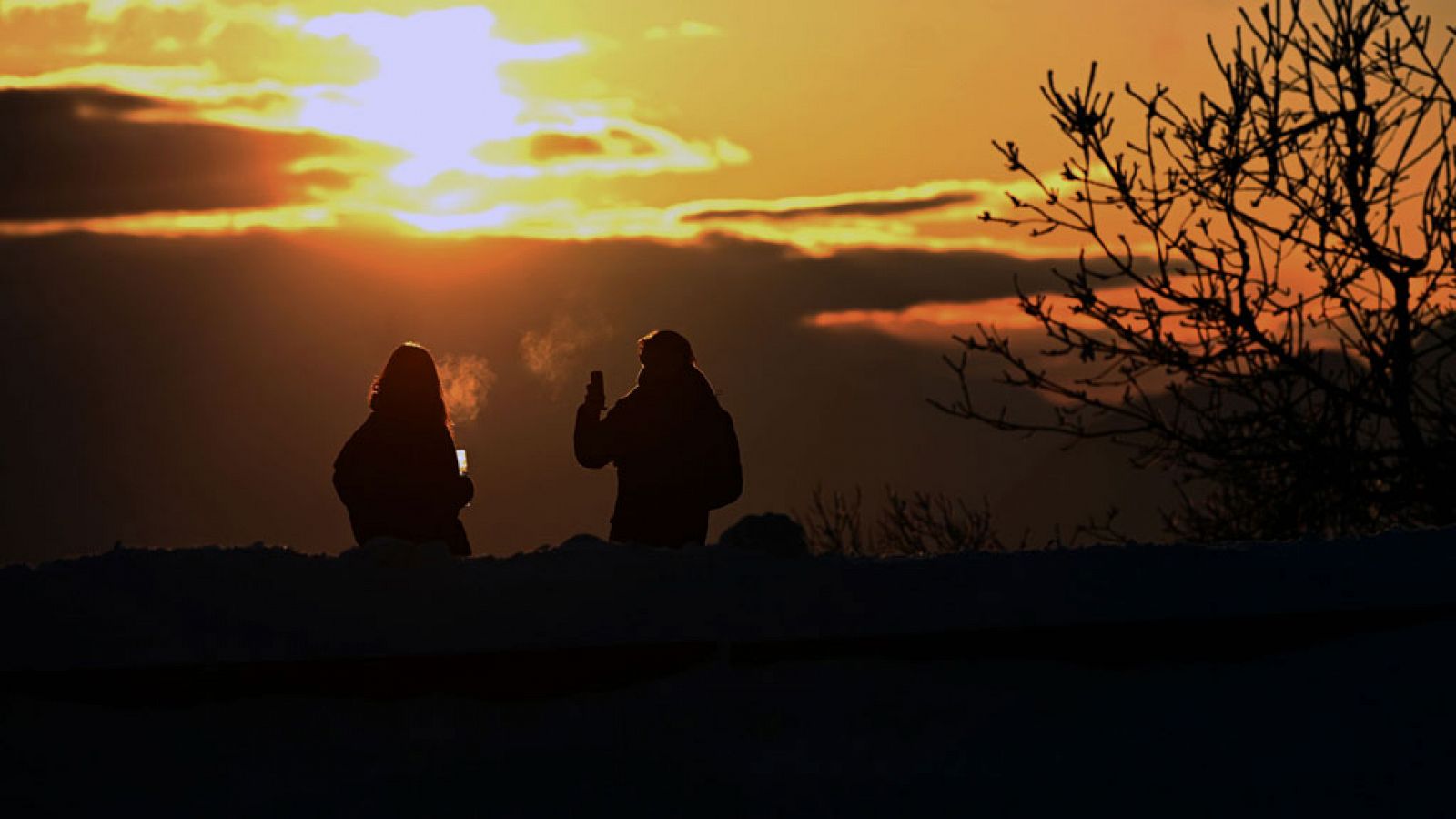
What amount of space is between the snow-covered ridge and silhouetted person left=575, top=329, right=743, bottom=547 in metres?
2.15

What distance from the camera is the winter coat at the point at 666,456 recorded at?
9.11m

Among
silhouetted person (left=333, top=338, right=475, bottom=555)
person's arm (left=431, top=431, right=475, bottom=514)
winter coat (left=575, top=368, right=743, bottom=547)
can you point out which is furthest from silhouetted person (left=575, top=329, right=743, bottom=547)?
silhouetted person (left=333, top=338, right=475, bottom=555)

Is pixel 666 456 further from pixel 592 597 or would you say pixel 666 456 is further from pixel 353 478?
pixel 592 597

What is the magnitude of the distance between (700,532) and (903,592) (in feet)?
9.04

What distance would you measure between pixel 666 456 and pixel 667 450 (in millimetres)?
27

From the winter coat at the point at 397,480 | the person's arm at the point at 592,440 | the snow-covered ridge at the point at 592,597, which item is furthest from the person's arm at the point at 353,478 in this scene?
the snow-covered ridge at the point at 592,597

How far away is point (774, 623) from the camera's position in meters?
6.36

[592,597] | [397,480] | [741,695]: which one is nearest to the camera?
[741,695]

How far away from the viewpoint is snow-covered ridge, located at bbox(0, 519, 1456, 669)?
6.24 metres

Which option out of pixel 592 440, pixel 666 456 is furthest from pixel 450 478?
pixel 666 456

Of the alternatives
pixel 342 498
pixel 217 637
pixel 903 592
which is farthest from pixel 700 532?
pixel 217 637

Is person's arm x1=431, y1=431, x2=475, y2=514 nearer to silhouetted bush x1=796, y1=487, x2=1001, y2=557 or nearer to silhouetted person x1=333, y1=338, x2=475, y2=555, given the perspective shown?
silhouetted person x1=333, y1=338, x2=475, y2=555

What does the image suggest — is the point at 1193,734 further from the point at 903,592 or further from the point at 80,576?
the point at 80,576

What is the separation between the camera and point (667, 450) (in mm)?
9125
